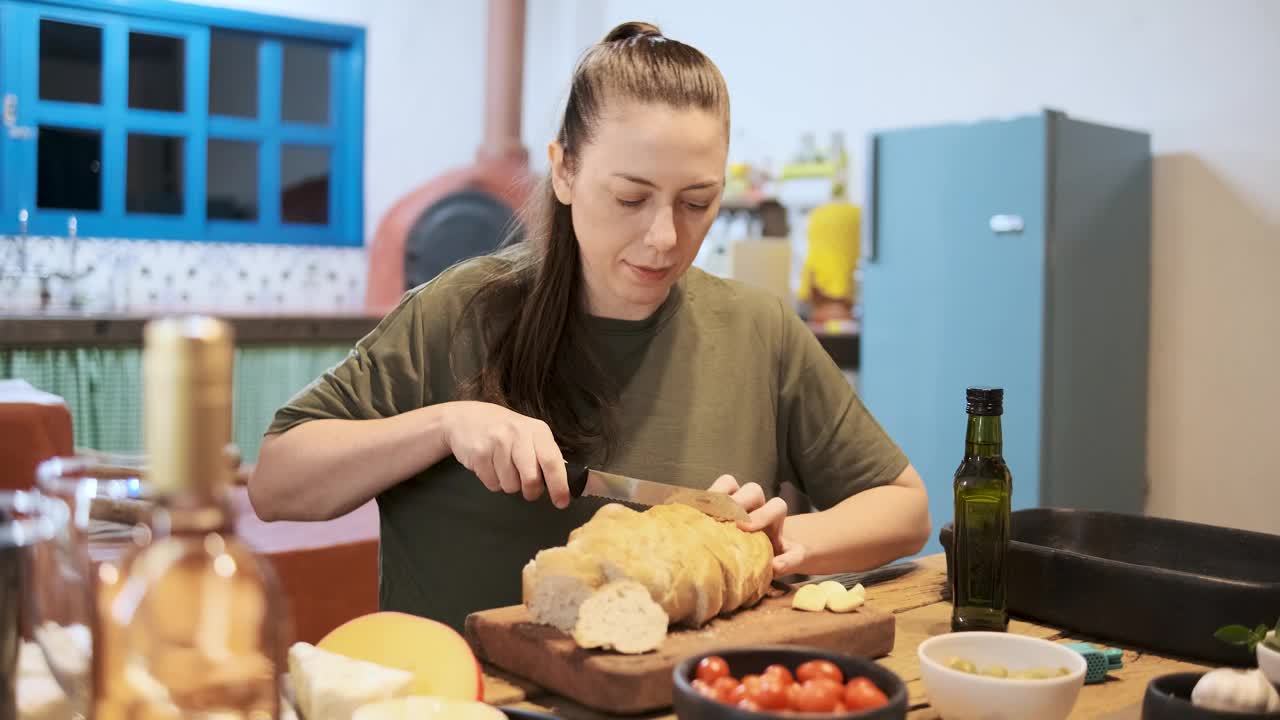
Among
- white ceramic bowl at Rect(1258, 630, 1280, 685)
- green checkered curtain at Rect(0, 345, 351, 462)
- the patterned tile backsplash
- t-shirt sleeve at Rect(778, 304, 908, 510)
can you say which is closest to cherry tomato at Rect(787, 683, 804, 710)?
white ceramic bowl at Rect(1258, 630, 1280, 685)

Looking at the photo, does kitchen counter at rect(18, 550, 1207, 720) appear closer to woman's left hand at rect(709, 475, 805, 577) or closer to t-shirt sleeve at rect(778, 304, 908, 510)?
woman's left hand at rect(709, 475, 805, 577)

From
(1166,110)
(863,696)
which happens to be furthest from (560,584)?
(1166,110)

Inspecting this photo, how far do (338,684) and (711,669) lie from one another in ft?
0.85

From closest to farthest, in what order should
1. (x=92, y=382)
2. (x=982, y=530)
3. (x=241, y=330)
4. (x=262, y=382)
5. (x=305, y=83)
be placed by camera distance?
(x=982, y=530) < (x=92, y=382) < (x=241, y=330) < (x=262, y=382) < (x=305, y=83)

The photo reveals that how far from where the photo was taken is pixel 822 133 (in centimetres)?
468

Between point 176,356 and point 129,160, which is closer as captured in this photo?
point 176,356

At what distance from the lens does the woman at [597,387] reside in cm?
144

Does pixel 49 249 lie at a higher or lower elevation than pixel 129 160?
lower

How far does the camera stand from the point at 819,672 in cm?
78

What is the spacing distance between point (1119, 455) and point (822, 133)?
1.79 metres

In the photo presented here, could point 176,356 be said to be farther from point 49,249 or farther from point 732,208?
point 49,249

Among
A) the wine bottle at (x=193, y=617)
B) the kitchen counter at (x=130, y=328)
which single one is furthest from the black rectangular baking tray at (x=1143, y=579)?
the kitchen counter at (x=130, y=328)

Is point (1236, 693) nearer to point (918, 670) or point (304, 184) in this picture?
point (918, 670)

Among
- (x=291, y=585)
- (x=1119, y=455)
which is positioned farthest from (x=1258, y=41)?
(x=291, y=585)
